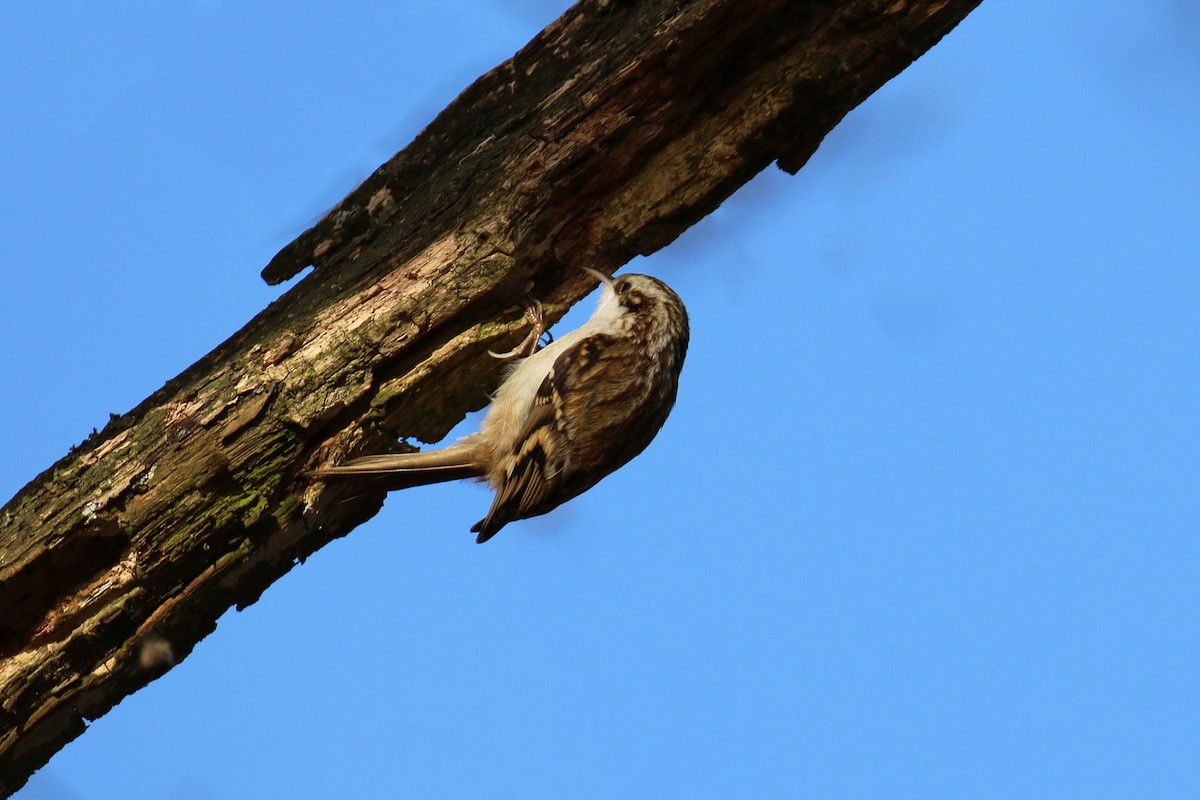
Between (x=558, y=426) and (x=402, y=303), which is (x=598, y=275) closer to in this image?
(x=558, y=426)

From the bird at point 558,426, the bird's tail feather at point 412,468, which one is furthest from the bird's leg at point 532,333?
the bird's tail feather at point 412,468

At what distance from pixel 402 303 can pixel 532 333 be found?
370 mm

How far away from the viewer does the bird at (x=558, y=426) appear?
3.26 metres

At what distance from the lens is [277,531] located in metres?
3.00

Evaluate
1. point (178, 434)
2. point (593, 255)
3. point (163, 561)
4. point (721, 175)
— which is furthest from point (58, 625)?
point (721, 175)

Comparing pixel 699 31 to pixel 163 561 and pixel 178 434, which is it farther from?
pixel 163 561

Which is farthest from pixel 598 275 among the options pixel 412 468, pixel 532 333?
pixel 412 468

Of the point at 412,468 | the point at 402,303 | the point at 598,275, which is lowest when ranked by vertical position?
the point at 412,468

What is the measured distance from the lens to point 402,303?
3068mm

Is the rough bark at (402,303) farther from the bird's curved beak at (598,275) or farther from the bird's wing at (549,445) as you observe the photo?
the bird's wing at (549,445)

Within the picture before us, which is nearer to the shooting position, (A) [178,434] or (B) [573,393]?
(A) [178,434]

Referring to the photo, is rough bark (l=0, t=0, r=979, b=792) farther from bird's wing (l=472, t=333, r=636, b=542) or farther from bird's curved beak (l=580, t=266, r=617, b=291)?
bird's wing (l=472, t=333, r=636, b=542)

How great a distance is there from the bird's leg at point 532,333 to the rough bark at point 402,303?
0.04 m

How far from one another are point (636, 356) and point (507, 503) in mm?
518
